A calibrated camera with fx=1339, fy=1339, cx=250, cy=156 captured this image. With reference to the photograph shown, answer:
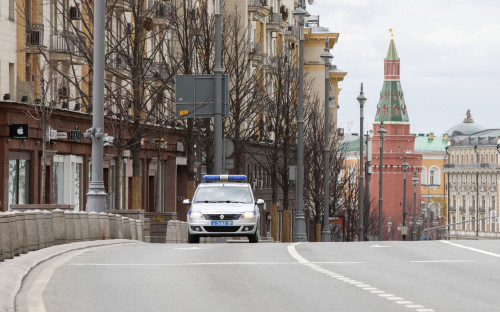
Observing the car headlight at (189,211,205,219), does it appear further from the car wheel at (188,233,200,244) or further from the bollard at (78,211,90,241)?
the bollard at (78,211,90,241)

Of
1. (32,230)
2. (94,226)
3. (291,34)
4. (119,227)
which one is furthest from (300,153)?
(291,34)

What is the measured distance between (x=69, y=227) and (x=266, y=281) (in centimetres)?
1085

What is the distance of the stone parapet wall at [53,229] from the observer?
19.7 meters

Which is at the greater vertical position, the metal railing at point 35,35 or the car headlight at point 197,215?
the metal railing at point 35,35

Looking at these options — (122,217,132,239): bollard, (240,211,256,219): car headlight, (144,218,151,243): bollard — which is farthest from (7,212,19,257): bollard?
(144,218,151,243): bollard

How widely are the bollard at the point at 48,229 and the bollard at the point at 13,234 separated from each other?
3.62 metres

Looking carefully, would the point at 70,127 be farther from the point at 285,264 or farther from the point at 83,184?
the point at 285,264

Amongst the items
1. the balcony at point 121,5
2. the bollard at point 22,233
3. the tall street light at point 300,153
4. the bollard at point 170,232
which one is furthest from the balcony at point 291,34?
the bollard at point 22,233

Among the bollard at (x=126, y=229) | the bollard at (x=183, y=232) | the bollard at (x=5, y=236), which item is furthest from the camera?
the bollard at (x=183, y=232)

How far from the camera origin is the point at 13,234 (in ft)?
66.3

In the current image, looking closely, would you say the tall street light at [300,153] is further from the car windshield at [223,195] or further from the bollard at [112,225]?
the bollard at [112,225]

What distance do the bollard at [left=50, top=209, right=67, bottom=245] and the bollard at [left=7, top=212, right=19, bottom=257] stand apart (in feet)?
15.8

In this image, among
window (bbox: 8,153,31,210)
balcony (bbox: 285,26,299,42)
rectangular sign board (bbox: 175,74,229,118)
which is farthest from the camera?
balcony (bbox: 285,26,299,42)

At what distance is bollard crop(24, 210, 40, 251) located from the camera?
73.2ft
